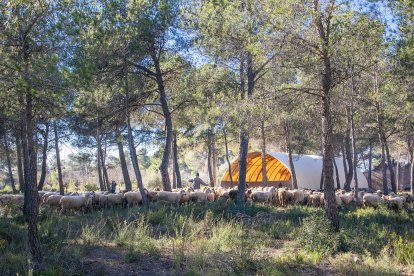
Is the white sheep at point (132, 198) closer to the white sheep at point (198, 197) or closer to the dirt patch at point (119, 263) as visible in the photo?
the white sheep at point (198, 197)

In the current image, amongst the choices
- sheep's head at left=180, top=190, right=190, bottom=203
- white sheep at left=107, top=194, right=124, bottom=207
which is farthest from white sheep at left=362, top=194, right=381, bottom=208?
white sheep at left=107, top=194, right=124, bottom=207

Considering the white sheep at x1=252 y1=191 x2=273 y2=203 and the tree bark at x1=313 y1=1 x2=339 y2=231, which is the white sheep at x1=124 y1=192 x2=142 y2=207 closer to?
the white sheep at x1=252 y1=191 x2=273 y2=203

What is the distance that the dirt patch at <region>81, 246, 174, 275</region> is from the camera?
7.61 meters

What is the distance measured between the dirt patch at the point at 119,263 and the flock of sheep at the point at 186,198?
21.3 feet

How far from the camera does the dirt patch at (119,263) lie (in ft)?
25.0

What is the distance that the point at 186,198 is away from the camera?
1775cm

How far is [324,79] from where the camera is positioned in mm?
10805

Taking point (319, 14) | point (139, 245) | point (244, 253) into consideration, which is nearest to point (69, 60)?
point (139, 245)

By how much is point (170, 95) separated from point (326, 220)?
36.8ft

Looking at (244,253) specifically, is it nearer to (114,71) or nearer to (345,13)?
(345,13)

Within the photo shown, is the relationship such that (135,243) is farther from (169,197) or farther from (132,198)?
(169,197)

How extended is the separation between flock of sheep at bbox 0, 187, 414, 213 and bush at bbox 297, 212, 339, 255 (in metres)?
7.83

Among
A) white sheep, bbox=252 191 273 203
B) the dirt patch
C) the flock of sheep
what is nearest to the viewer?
the dirt patch

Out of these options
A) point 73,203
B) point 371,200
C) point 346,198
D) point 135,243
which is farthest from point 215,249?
point 346,198
